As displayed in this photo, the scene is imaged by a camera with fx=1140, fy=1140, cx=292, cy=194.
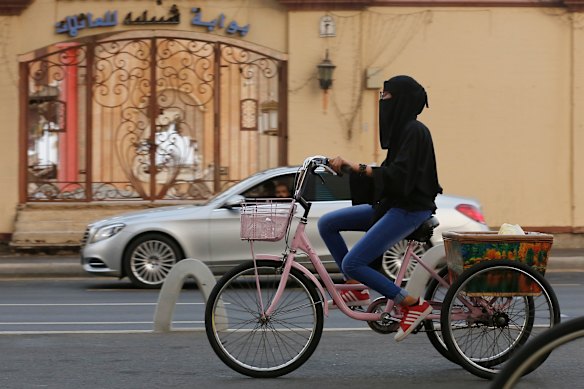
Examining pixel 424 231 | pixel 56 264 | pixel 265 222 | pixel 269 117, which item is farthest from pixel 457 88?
pixel 265 222

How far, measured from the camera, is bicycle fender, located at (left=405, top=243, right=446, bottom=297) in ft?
23.2

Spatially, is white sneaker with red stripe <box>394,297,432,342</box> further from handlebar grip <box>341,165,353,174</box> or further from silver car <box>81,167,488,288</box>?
silver car <box>81,167,488,288</box>

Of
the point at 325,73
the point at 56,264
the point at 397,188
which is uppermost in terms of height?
the point at 325,73

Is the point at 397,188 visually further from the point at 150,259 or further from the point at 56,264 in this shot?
the point at 56,264

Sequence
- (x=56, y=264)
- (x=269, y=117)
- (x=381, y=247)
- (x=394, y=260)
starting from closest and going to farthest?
(x=381, y=247) → (x=394, y=260) → (x=56, y=264) → (x=269, y=117)

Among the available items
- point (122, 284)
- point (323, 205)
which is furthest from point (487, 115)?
point (122, 284)

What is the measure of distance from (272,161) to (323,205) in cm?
601

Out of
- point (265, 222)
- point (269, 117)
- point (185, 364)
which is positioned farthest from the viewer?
point (269, 117)

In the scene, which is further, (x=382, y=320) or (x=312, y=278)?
(x=382, y=320)

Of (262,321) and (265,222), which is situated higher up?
(265,222)

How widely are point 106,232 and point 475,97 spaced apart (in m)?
8.04

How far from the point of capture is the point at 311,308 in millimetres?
6711

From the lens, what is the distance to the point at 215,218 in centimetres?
1387

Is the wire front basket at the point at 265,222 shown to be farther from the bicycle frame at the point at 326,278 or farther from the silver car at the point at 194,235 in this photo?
the silver car at the point at 194,235
